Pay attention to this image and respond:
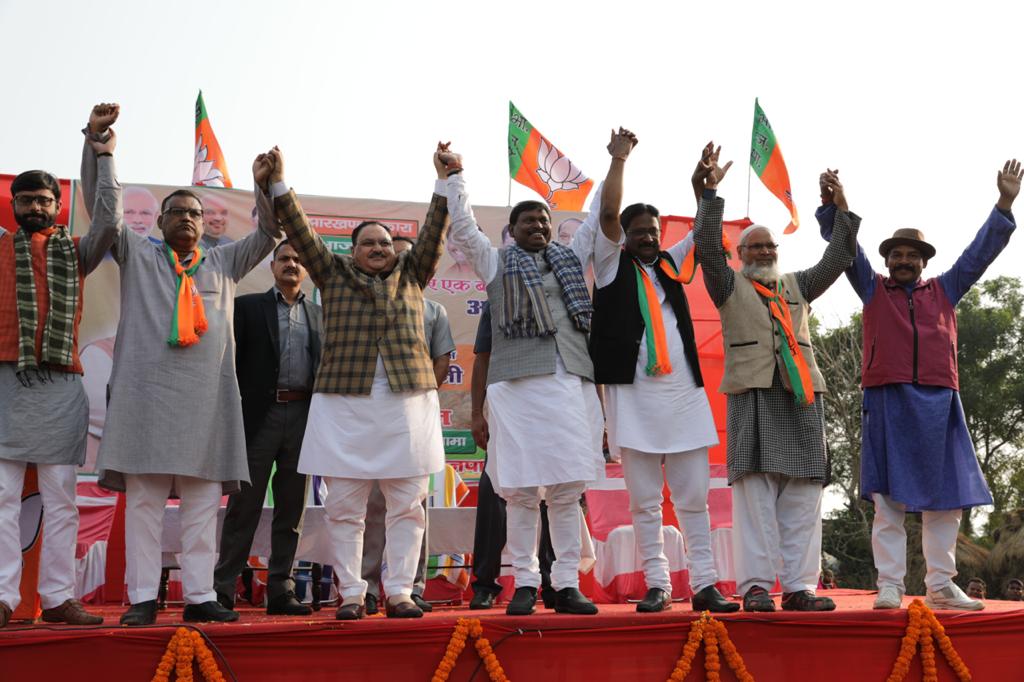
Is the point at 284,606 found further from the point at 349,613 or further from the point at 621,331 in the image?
the point at 621,331

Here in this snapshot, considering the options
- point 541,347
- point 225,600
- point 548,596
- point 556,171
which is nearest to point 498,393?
point 541,347

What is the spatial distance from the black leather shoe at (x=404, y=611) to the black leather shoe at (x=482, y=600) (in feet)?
3.47

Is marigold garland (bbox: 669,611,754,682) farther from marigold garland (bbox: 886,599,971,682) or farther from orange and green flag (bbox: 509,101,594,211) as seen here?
orange and green flag (bbox: 509,101,594,211)

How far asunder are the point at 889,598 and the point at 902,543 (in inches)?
12.8

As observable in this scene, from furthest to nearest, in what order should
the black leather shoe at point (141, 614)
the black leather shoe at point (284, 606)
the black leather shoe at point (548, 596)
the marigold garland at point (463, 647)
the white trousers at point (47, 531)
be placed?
the black leather shoe at point (548, 596) < the black leather shoe at point (284, 606) < the white trousers at point (47, 531) < the black leather shoe at point (141, 614) < the marigold garland at point (463, 647)

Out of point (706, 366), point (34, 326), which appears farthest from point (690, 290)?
point (34, 326)

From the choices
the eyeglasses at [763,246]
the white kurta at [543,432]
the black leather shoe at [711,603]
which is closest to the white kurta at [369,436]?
the white kurta at [543,432]

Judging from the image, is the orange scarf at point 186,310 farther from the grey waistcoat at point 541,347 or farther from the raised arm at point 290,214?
the grey waistcoat at point 541,347

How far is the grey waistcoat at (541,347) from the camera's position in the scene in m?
4.71

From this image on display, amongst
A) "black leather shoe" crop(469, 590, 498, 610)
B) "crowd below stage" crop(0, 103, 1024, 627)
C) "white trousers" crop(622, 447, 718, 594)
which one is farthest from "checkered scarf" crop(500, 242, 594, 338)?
"black leather shoe" crop(469, 590, 498, 610)

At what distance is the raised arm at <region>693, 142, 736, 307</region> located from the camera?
4988 millimetres

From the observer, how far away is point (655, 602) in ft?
15.5

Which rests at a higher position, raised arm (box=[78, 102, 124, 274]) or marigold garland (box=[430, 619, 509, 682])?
raised arm (box=[78, 102, 124, 274])

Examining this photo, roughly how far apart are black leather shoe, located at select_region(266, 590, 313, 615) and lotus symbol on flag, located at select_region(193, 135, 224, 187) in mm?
5416
